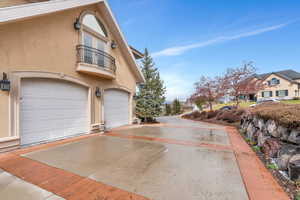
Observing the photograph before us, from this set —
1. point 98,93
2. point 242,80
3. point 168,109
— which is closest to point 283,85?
point 242,80

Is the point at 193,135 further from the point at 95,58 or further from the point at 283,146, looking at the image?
the point at 95,58

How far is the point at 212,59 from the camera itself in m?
18.3

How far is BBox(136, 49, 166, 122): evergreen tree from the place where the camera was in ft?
38.8

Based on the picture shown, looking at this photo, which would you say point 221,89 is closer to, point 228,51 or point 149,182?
point 228,51

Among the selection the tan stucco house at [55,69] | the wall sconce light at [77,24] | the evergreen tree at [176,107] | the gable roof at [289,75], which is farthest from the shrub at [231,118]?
the gable roof at [289,75]

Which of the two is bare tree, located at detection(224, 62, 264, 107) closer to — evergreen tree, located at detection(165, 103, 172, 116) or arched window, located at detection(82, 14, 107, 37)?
arched window, located at detection(82, 14, 107, 37)

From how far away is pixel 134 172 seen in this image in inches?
121

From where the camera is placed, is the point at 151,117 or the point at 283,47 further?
the point at 283,47

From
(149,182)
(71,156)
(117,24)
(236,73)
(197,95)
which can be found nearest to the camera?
(149,182)

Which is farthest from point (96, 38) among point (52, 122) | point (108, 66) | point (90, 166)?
point (90, 166)

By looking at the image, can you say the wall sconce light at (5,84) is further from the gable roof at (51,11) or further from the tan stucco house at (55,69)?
the gable roof at (51,11)

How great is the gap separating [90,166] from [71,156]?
1.08 metres

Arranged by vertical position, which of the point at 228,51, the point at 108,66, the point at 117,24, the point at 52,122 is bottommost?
the point at 52,122

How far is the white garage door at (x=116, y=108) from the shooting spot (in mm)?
8586
